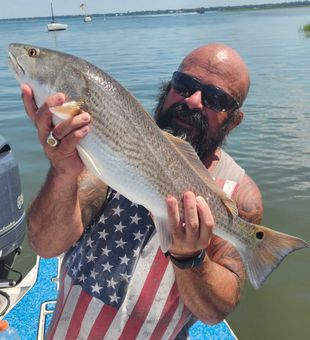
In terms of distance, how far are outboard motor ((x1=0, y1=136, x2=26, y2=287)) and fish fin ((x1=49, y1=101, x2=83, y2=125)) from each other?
94.8 inches

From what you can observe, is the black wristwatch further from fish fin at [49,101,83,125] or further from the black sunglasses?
the black sunglasses

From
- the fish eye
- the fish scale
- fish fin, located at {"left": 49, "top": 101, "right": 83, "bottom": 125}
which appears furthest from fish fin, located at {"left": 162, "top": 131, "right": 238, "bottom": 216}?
the fish eye

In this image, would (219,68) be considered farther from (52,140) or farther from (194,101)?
(52,140)

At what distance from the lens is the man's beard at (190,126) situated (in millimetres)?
2791

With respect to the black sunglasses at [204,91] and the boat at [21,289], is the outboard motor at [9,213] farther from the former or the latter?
the black sunglasses at [204,91]

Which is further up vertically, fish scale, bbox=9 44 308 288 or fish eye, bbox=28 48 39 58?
fish eye, bbox=28 48 39 58

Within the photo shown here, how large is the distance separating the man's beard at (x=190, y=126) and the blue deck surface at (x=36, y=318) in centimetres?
181

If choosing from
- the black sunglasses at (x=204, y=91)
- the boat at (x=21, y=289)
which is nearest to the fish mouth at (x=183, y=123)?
the black sunglasses at (x=204, y=91)

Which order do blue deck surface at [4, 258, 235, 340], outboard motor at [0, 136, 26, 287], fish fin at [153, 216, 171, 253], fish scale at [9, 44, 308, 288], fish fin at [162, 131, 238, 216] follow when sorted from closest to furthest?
1. fish scale at [9, 44, 308, 288]
2. fish fin at [153, 216, 171, 253]
3. fish fin at [162, 131, 238, 216]
4. blue deck surface at [4, 258, 235, 340]
5. outboard motor at [0, 136, 26, 287]

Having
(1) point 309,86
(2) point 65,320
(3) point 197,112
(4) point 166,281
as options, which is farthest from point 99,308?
(1) point 309,86

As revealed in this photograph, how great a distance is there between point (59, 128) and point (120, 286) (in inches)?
36.0

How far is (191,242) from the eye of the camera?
2.24 metres

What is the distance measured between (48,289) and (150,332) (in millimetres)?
2199

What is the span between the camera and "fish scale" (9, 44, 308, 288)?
2113 millimetres
